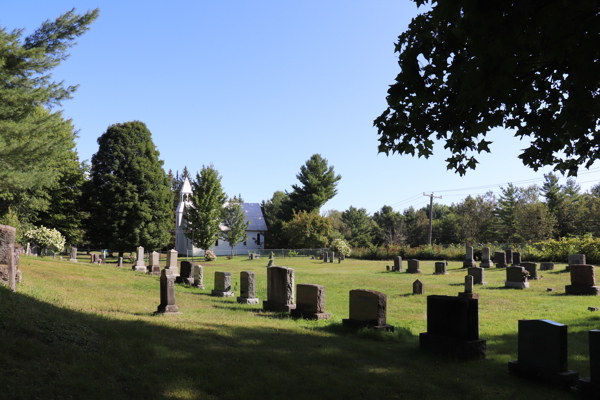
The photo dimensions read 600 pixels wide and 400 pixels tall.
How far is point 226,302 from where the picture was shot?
14.6 metres

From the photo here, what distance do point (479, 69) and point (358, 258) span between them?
46.8 metres

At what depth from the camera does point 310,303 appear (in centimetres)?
1139

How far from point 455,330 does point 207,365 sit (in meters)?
4.39

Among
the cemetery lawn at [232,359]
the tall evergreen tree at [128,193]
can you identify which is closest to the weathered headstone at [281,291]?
the cemetery lawn at [232,359]

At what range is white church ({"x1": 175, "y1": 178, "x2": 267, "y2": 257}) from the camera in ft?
208

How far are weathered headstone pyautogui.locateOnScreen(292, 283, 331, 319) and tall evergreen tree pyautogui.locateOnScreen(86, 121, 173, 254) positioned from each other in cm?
3107

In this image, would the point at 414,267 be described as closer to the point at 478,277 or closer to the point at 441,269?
the point at 441,269

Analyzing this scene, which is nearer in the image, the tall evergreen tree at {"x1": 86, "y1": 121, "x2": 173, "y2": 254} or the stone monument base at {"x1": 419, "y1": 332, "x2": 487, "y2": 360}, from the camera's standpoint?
the stone monument base at {"x1": 419, "y1": 332, "x2": 487, "y2": 360}

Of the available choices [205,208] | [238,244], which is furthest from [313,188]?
[205,208]

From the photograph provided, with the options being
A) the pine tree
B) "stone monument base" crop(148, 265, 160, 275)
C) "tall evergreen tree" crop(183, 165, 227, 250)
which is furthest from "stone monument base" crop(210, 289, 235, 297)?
the pine tree

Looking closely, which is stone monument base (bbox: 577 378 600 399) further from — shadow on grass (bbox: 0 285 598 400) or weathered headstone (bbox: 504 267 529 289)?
weathered headstone (bbox: 504 267 529 289)

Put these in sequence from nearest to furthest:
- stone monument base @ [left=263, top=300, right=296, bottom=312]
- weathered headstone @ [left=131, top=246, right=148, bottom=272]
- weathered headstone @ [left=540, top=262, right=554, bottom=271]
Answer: stone monument base @ [left=263, top=300, right=296, bottom=312] → weathered headstone @ [left=540, top=262, right=554, bottom=271] → weathered headstone @ [left=131, top=246, right=148, bottom=272]

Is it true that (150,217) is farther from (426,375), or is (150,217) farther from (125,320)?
(426,375)

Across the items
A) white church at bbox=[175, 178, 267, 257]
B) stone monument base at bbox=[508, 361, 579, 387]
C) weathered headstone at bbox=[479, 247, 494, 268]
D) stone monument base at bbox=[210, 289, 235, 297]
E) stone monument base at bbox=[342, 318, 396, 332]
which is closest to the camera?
stone monument base at bbox=[508, 361, 579, 387]
